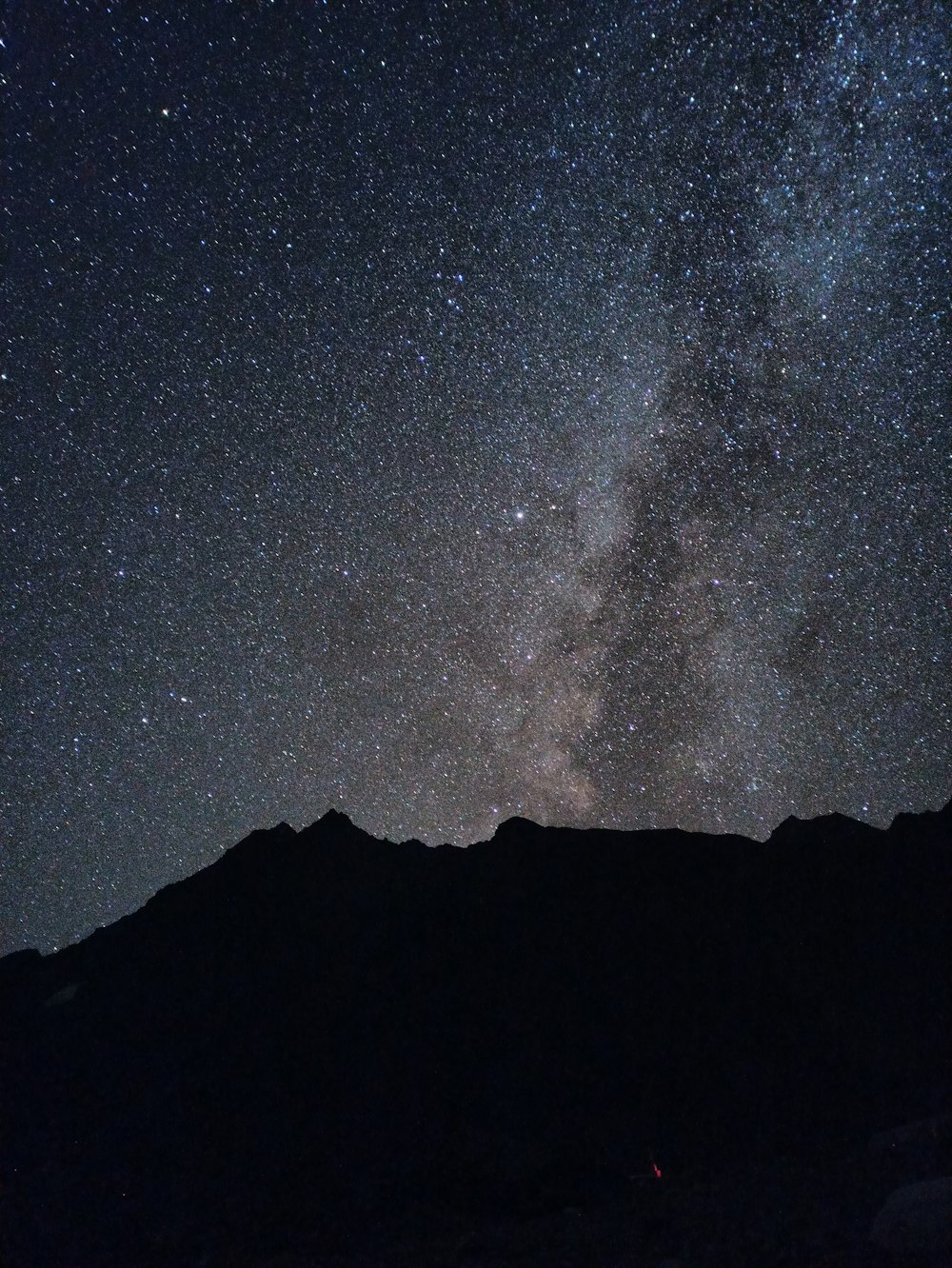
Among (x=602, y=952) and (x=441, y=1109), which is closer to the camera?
(x=441, y=1109)

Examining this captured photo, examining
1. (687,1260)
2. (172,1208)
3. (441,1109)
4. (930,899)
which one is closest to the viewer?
(687,1260)

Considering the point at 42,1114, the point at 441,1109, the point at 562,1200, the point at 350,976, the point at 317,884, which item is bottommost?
the point at 562,1200

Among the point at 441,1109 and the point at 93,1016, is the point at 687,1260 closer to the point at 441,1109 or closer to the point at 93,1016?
the point at 441,1109

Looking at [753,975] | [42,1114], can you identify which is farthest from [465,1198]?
[42,1114]

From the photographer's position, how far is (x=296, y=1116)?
1888cm

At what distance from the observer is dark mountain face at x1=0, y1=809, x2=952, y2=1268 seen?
16.3 m

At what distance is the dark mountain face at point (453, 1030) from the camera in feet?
53.5

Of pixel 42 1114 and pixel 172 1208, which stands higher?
pixel 42 1114

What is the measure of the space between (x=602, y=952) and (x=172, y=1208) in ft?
38.5

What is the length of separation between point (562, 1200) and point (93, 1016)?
1391cm

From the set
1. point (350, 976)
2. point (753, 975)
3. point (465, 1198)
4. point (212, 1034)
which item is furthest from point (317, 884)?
point (753, 975)

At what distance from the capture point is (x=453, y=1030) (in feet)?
67.9

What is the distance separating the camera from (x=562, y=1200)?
50.1 feet

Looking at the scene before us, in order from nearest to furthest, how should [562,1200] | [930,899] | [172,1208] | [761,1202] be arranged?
[761,1202]
[562,1200]
[172,1208]
[930,899]
